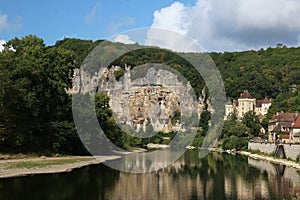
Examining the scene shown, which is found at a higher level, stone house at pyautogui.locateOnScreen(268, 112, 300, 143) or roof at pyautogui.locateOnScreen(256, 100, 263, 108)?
roof at pyautogui.locateOnScreen(256, 100, 263, 108)

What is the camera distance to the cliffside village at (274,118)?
145 feet

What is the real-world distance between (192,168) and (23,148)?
41.4 feet

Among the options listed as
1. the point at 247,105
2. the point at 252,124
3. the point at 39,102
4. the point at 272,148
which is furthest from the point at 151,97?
the point at 39,102

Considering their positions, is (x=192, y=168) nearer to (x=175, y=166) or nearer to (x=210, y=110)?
(x=175, y=166)

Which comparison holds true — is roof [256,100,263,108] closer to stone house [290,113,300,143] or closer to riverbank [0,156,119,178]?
stone house [290,113,300,143]

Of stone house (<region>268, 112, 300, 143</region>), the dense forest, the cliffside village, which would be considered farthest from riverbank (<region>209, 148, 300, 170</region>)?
the dense forest

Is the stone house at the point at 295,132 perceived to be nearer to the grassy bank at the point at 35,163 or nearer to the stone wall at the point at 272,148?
the stone wall at the point at 272,148

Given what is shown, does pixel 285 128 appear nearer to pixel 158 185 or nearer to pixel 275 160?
pixel 275 160

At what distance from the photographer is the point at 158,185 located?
22500mm

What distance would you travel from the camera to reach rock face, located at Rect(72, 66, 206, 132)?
228 ft

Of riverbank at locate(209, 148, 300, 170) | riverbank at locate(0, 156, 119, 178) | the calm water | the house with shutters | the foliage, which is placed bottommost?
the calm water

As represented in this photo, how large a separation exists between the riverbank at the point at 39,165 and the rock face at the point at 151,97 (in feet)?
103

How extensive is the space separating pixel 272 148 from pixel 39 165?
868 inches

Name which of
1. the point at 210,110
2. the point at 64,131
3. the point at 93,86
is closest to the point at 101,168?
the point at 64,131
